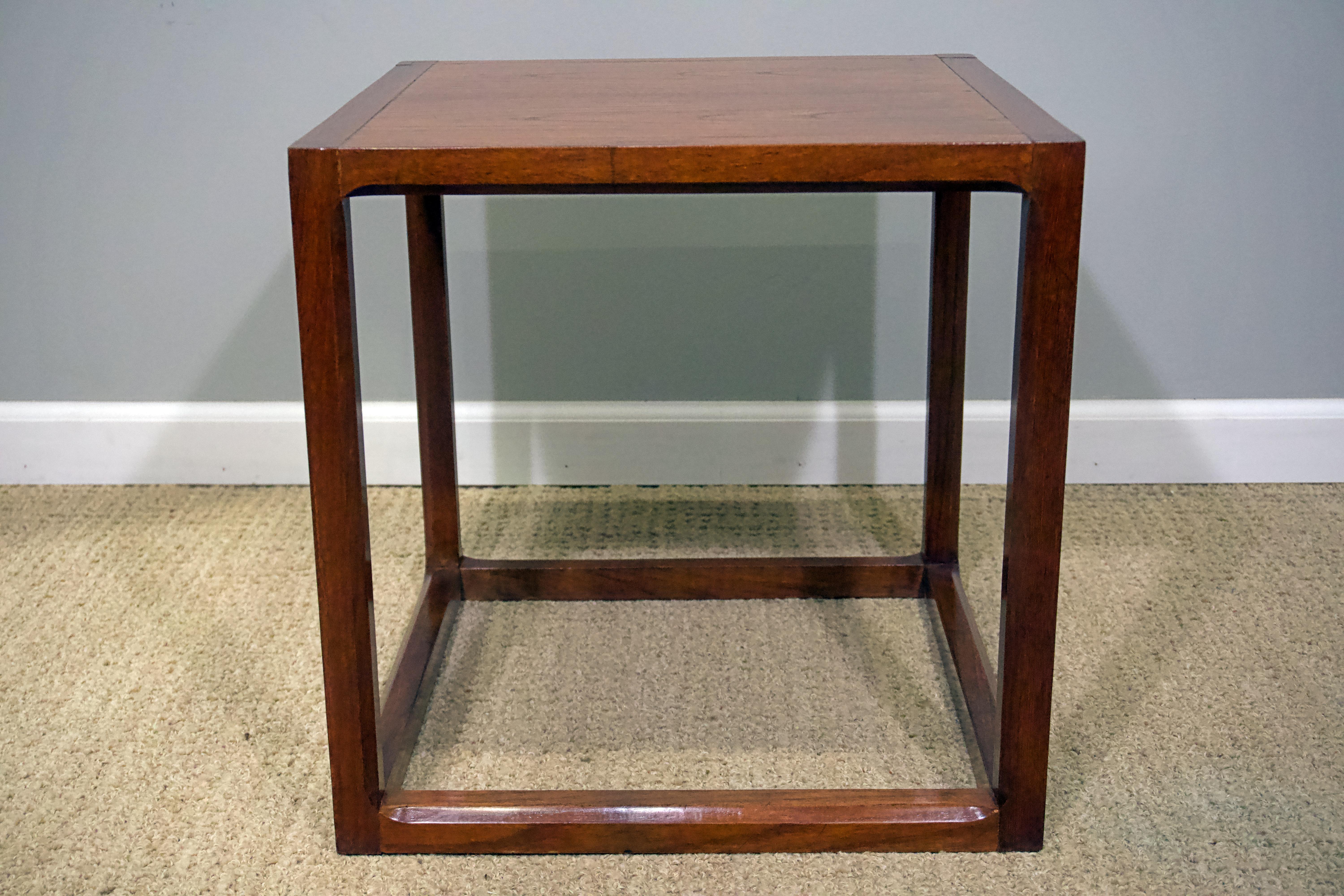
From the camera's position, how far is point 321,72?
4.45ft

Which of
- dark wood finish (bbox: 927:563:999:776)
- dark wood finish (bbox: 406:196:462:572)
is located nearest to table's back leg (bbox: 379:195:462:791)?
dark wood finish (bbox: 406:196:462:572)

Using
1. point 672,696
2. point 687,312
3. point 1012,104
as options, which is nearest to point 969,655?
point 672,696

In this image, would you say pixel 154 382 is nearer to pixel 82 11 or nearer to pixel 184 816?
pixel 82 11

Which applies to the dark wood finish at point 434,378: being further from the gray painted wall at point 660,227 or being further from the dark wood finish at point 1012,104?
the dark wood finish at point 1012,104

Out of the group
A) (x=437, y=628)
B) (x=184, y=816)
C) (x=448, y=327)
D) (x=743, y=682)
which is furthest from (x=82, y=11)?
(x=743, y=682)

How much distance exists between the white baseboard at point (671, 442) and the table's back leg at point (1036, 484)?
65 cm

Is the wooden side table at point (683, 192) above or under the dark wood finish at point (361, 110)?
under

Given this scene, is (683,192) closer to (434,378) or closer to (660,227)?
(434,378)

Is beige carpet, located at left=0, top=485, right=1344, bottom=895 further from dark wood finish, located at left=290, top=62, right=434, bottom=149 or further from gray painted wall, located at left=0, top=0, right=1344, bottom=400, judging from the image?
dark wood finish, located at left=290, top=62, right=434, bottom=149

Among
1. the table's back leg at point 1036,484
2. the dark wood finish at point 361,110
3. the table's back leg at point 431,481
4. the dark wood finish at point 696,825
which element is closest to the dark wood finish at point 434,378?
the table's back leg at point 431,481

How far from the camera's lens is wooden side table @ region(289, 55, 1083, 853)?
0.69m

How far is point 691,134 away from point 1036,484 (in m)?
0.31

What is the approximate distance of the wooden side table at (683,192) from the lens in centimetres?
69

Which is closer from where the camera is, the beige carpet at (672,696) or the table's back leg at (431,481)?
the beige carpet at (672,696)
